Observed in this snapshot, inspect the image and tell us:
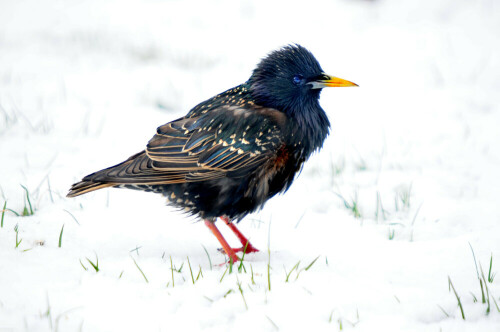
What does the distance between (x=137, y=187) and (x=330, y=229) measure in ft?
5.18

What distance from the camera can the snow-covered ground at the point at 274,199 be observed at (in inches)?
121

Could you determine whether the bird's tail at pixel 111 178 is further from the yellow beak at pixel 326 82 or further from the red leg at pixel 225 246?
the yellow beak at pixel 326 82

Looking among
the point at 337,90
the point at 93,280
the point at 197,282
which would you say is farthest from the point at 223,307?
the point at 337,90

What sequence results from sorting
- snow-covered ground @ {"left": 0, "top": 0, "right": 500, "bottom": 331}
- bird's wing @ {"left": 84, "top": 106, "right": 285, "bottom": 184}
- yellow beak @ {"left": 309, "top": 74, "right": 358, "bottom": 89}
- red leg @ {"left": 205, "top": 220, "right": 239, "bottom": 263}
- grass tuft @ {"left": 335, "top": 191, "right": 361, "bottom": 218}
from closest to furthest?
1. snow-covered ground @ {"left": 0, "top": 0, "right": 500, "bottom": 331}
2. bird's wing @ {"left": 84, "top": 106, "right": 285, "bottom": 184}
3. red leg @ {"left": 205, "top": 220, "right": 239, "bottom": 263}
4. yellow beak @ {"left": 309, "top": 74, "right": 358, "bottom": 89}
5. grass tuft @ {"left": 335, "top": 191, "right": 361, "bottom": 218}

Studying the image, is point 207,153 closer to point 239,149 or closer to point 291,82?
point 239,149

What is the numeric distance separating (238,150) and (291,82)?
68 centimetres

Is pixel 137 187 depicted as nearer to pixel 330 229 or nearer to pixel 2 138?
pixel 330 229

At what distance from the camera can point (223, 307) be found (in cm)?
303

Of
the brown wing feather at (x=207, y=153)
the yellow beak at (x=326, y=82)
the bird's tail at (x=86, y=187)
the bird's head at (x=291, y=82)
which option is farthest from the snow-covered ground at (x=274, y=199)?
the yellow beak at (x=326, y=82)

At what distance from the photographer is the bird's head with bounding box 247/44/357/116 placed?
12.9 ft

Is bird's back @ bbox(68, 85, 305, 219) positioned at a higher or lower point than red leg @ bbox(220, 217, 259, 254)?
higher

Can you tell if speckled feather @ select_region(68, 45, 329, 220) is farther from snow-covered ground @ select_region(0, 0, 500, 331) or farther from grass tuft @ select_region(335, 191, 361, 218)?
grass tuft @ select_region(335, 191, 361, 218)

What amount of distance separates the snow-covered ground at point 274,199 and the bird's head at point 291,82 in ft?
3.38

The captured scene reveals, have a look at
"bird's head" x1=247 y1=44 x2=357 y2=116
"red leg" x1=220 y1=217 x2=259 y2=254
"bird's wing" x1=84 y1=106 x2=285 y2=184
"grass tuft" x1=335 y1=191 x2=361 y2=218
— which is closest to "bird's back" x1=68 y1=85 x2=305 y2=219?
"bird's wing" x1=84 y1=106 x2=285 y2=184
